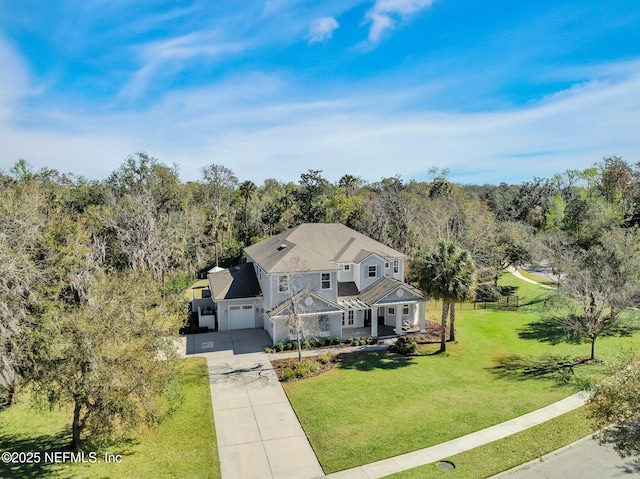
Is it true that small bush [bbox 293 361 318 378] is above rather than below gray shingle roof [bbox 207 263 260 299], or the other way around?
below

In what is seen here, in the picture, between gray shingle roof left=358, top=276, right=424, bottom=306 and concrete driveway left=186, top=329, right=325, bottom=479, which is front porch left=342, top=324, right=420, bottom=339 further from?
concrete driveway left=186, top=329, right=325, bottom=479

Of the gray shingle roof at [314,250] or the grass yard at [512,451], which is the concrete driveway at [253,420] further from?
the gray shingle roof at [314,250]

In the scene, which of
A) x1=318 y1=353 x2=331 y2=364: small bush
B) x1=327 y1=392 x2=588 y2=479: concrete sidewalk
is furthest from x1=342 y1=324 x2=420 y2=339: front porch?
x1=327 y1=392 x2=588 y2=479: concrete sidewalk

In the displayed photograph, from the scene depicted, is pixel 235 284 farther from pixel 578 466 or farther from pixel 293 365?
pixel 578 466

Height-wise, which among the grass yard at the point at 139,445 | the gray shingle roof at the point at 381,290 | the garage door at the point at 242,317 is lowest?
the grass yard at the point at 139,445

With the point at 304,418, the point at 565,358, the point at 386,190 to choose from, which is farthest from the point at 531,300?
the point at 304,418

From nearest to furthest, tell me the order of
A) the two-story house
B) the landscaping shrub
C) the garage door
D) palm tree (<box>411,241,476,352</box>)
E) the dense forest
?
1. the dense forest
2. palm tree (<box>411,241,476,352</box>)
3. the landscaping shrub
4. the two-story house
5. the garage door

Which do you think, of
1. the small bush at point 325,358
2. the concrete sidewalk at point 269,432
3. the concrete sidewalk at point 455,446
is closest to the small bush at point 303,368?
the small bush at point 325,358
